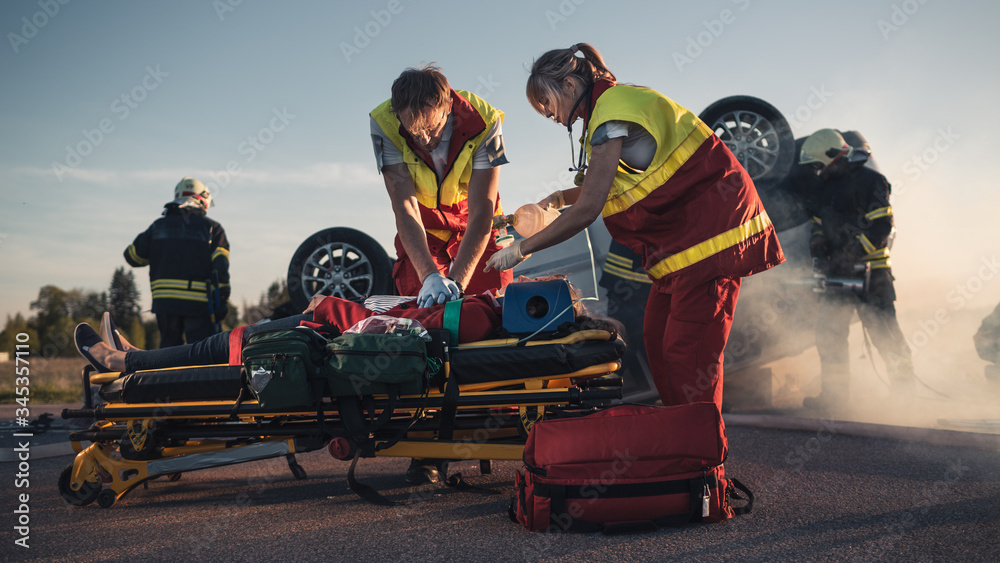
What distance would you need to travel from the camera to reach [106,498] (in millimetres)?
2746

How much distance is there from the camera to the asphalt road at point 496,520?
6.27 ft

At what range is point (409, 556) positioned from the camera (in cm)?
193

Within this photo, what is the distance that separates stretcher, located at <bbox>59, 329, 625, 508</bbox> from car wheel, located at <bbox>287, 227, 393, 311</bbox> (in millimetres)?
2265

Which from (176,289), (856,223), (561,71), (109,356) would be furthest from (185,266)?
(856,223)

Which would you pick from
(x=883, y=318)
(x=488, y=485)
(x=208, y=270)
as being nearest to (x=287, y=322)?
(x=488, y=485)

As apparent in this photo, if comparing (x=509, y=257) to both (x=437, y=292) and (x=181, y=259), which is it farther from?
(x=181, y=259)

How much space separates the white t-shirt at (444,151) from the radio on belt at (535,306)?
3.06 ft

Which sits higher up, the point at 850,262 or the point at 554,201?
the point at 554,201

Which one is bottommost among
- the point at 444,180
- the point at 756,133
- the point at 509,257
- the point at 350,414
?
the point at 350,414

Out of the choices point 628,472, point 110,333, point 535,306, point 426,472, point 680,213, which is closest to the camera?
point 628,472

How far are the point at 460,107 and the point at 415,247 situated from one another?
740mm

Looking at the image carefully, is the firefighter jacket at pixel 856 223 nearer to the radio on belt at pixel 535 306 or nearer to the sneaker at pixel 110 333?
the radio on belt at pixel 535 306

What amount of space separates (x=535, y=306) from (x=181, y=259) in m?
4.19

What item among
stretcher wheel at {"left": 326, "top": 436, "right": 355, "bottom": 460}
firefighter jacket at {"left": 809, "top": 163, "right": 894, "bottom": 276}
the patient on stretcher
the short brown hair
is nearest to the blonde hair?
the short brown hair
